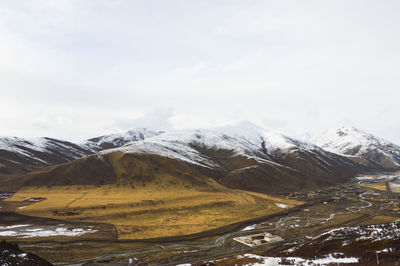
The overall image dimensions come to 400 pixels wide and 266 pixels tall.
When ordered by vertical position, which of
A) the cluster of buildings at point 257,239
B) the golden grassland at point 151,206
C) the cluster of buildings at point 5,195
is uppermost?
the cluster of buildings at point 5,195

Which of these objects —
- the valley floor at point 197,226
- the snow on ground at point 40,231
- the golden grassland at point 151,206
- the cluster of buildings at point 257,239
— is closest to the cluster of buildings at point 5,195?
the golden grassland at point 151,206

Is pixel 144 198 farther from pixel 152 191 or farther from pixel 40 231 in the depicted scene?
pixel 40 231

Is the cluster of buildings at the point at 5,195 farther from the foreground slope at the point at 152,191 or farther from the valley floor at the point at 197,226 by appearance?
the valley floor at the point at 197,226

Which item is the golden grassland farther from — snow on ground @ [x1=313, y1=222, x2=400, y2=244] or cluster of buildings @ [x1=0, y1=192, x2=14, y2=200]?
snow on ground @ [x1=313, y1=222, x2=400, y2=244]

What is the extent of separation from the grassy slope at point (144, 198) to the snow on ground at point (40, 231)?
40.3 ft

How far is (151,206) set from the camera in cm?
11744

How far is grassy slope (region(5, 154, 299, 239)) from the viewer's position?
98812 mm

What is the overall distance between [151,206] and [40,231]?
44.9 meters

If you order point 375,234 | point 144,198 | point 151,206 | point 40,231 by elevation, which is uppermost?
point 375,234

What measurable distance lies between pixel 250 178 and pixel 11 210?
424 ft

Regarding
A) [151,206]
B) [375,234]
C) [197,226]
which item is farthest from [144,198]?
[375,234]

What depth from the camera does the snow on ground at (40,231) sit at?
78.1 m

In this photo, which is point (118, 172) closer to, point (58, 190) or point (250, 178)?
point (58, 190)

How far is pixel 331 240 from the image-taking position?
167 feet
